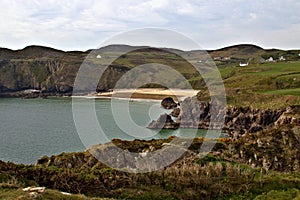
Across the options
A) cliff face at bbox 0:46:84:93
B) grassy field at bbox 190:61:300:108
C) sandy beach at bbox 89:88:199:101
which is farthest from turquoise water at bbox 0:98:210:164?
cliff face at bbox 0:46:84:93

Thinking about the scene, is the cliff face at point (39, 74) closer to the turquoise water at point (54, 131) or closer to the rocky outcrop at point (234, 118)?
the turquoise water at point (54, 131)

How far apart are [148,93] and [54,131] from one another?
6703 cm

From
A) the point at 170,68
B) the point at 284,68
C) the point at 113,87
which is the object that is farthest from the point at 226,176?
the point at 170,68

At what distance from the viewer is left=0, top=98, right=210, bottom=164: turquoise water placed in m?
47.8

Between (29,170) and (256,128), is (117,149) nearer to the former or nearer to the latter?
(29,170)

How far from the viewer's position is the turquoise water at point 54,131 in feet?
157

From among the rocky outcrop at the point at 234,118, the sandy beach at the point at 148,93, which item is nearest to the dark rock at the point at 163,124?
the rocky outcrop at the point at 234,118

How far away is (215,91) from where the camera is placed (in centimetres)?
8456

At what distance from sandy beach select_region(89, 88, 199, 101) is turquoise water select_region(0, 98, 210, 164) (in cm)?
2315

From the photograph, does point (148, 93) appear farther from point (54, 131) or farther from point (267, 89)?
point (54, 131)

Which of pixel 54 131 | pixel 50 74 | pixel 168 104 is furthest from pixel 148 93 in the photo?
pixel 54 131

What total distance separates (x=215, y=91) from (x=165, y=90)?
50224 mm

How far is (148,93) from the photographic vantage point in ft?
416

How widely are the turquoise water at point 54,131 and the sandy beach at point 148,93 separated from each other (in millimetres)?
23151
